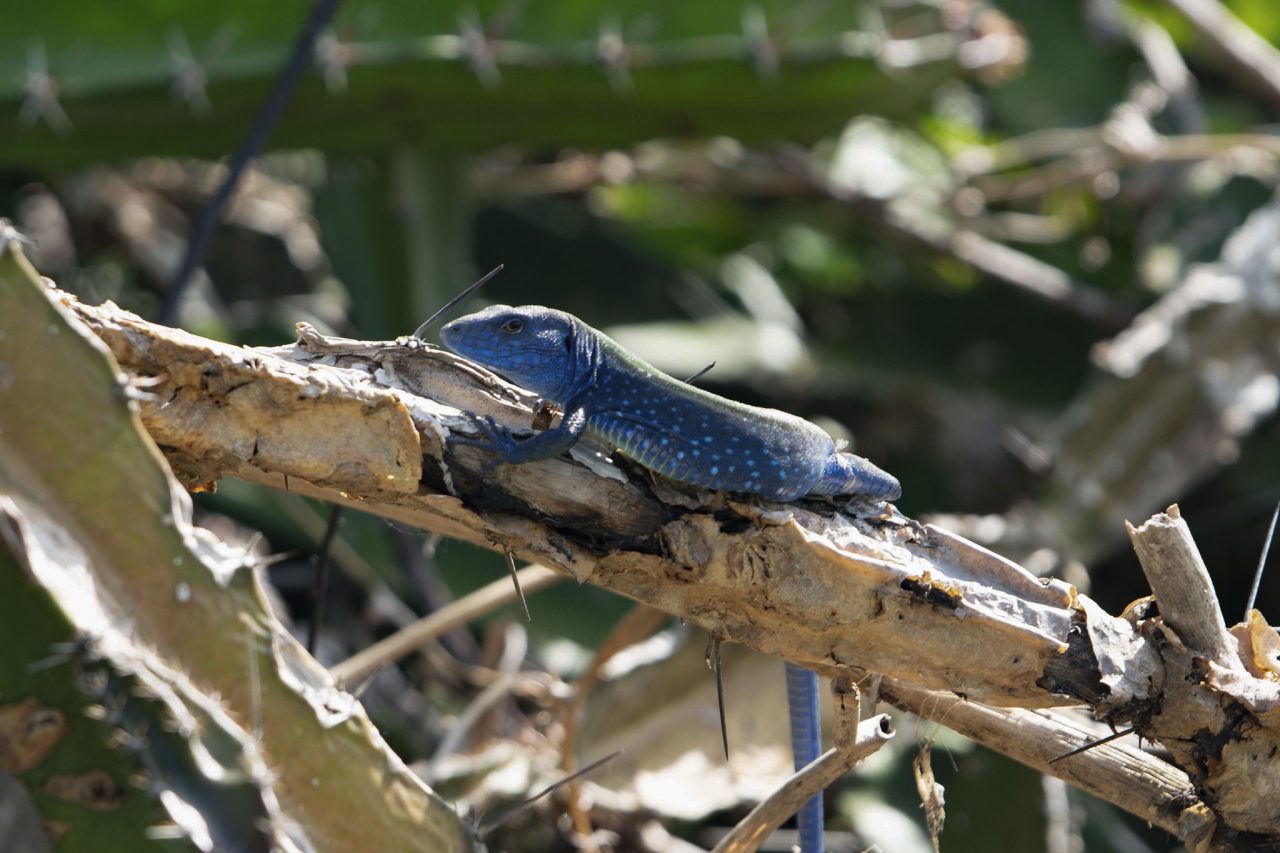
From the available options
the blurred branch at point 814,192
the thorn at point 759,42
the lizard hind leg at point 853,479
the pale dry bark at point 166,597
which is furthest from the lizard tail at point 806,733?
the blurred branch at point 814,192

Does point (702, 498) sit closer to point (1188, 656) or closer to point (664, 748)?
point (1188, 656)

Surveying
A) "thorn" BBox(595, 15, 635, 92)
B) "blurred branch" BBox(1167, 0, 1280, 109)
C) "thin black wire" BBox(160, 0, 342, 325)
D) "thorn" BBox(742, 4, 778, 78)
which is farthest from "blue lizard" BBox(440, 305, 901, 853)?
"blurred branch" BBox(1167, 0, 1280, 109)

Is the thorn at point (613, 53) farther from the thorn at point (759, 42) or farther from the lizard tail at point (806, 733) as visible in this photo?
the lizard tail at point (806, 733)

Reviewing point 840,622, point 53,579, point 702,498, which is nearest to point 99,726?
point 53,579

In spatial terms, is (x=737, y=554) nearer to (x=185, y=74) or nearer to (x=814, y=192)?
(x=185, y=74)

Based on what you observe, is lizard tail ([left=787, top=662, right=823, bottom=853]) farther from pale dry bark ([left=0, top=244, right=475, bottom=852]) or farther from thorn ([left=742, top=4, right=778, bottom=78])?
thorn ([left=742, top=4, right=778, bottom=78])

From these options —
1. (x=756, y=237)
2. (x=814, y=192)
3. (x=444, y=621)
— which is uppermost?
(x=814, y=192)

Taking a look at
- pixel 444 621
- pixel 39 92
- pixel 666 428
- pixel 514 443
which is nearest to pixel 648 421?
pixel 666 428
